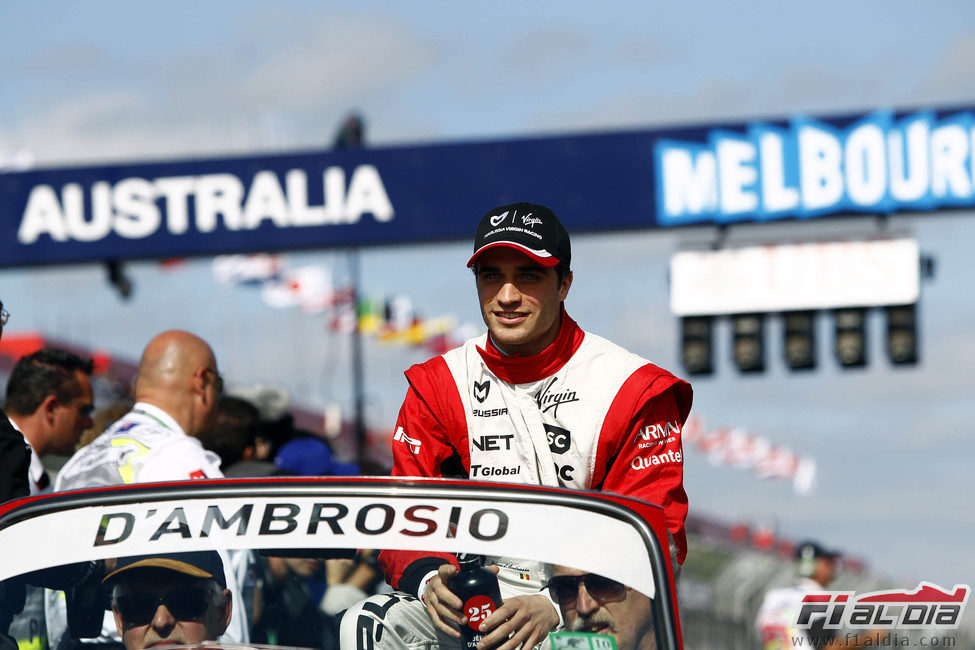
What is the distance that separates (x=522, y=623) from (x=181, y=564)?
63 centimetres

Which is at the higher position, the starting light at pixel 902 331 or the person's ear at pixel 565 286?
the person's ear at pixel 565 286

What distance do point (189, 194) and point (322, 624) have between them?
11.5 m

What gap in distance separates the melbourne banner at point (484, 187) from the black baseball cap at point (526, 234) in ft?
31.7

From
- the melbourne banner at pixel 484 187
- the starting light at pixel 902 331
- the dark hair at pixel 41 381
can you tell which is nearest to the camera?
the dark hair at pixel 41 381

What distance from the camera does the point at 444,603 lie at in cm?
252

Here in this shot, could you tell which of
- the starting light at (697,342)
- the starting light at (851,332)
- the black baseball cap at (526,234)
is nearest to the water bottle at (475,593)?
the black baseball cap at (526,234)

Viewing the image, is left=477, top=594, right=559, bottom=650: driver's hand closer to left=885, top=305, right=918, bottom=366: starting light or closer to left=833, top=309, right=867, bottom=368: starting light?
left=833, top=309, right=867, bottom=368: starting light

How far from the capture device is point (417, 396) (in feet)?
11.1

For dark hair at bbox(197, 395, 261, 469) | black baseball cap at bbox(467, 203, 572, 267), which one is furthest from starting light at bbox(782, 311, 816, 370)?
black baseball cap at bbox(467, 203, 572, 267)

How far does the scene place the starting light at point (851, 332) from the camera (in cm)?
1365

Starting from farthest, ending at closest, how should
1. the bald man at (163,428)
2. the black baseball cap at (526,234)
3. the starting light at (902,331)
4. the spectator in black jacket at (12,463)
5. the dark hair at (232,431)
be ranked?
the starting light at (902,331)
the dark hair at (232,431)
the bald man at (163,428)
the spectator in black jacket at (12,463)
the black baseball cap at (526,234)

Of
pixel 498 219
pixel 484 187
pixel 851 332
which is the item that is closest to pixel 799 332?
pixel 851 332

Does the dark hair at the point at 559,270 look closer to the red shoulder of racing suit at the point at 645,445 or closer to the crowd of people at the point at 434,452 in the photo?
A: the crowd of people at the point at 434,452

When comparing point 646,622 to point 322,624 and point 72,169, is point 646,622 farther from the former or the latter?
point 72,169
